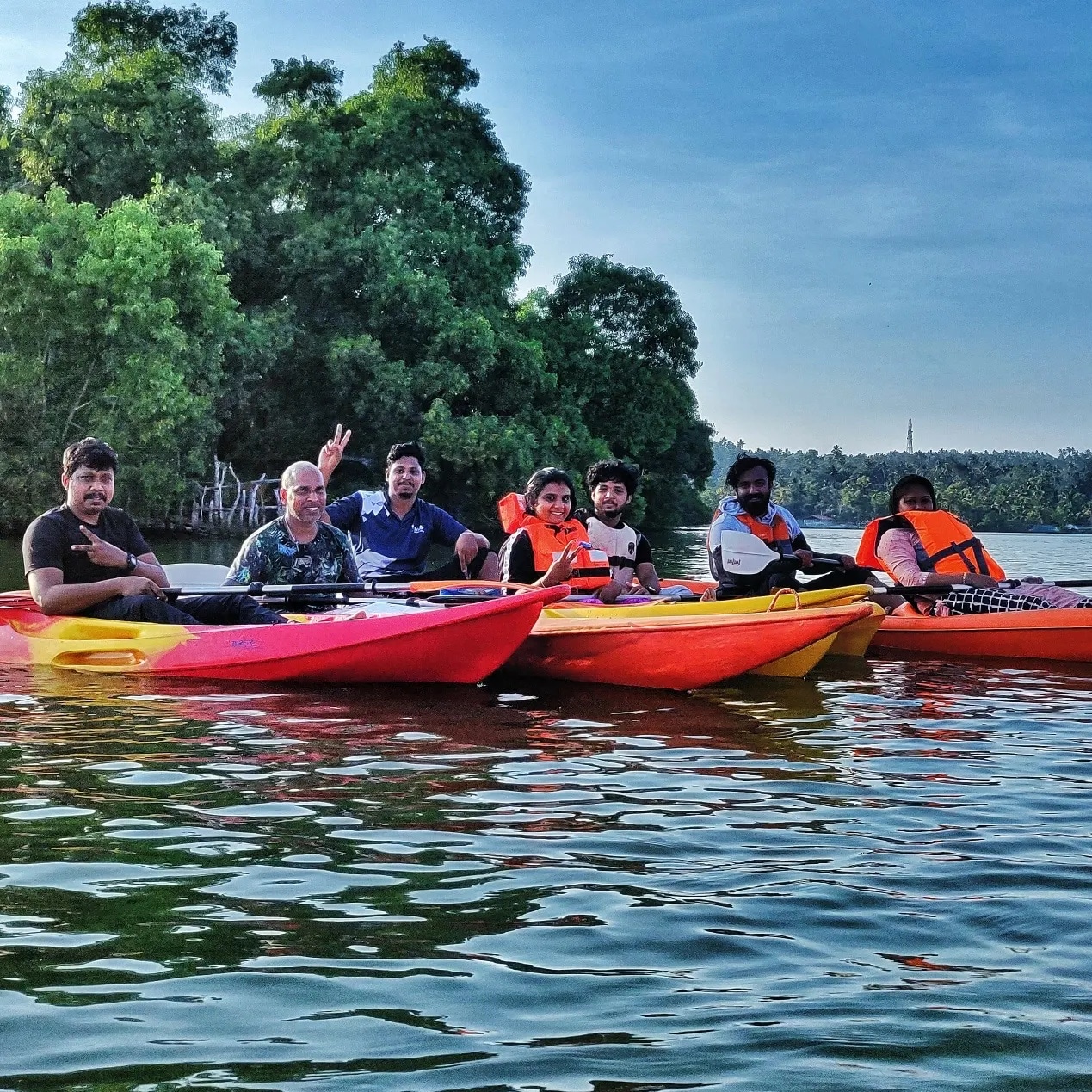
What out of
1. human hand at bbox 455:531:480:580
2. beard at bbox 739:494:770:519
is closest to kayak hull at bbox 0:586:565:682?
human hand at bbox 455:531:480:580

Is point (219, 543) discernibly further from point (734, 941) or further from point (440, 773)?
point (734, 941)

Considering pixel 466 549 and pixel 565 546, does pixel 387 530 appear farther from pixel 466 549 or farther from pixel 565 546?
pixel 565 546

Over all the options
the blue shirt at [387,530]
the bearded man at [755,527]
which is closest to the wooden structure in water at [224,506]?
the blue shirt at [387,530]

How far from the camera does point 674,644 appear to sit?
774cm

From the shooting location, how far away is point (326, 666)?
7.70 metres

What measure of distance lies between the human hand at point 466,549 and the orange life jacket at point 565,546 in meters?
0.26

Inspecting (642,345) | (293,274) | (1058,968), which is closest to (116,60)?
(293,274)

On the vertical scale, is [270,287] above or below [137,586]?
above

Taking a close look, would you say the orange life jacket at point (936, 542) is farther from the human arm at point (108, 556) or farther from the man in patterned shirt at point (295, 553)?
the human arm at point (108, 556)

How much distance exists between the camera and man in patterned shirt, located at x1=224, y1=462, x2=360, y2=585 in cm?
796

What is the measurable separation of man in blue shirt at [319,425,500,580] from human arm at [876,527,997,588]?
2554mm

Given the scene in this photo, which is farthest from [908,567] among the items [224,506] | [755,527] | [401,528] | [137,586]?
[224,506]

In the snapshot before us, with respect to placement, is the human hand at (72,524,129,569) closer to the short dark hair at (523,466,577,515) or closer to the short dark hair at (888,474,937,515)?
the short dark hair at (523,466,577,515)

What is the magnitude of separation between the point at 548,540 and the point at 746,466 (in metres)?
1.38
